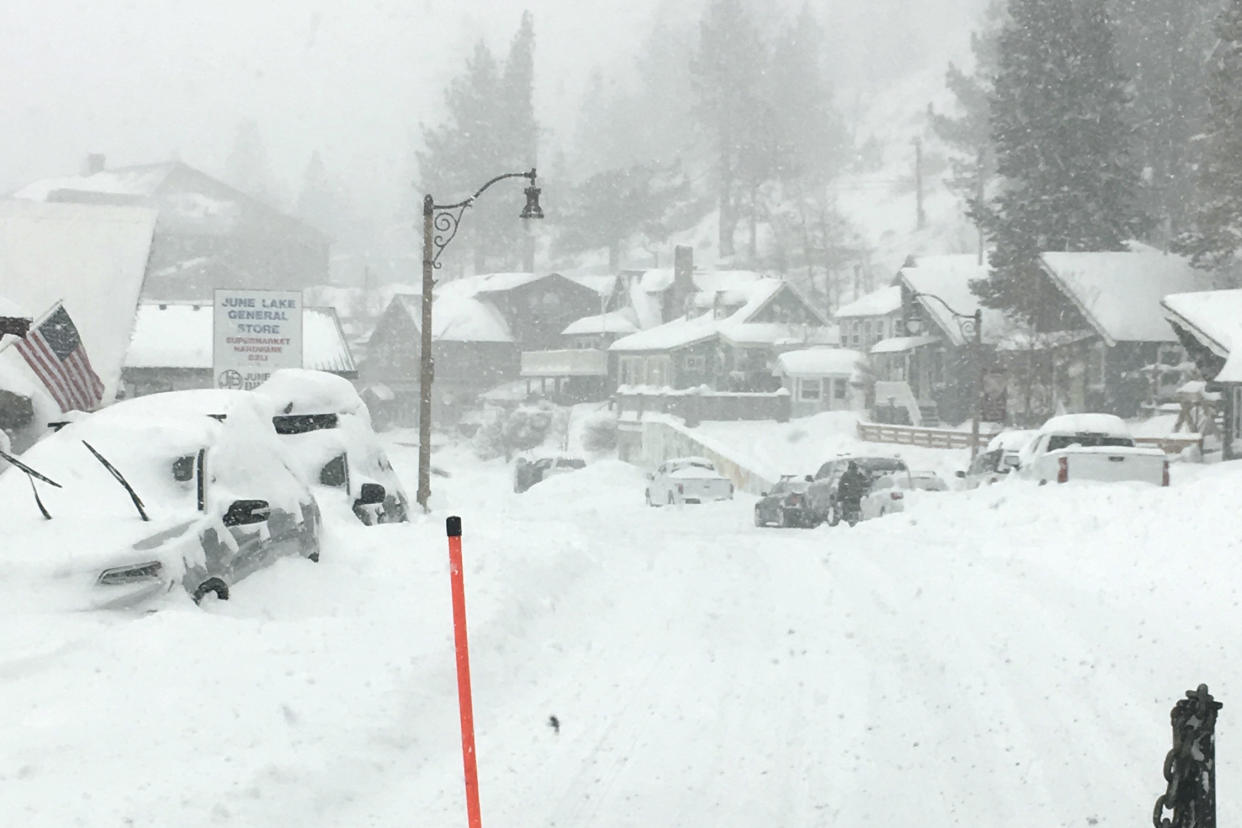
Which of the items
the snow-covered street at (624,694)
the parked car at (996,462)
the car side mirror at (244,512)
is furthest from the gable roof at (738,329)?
the car side mirror at (244,512)

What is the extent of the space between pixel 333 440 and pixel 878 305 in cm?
5363

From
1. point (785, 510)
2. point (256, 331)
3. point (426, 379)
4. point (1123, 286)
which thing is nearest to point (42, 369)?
point (256, 331)

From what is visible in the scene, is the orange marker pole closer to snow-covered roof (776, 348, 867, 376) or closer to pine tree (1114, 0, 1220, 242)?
snow-covered roof (776, 348, 867, 376)

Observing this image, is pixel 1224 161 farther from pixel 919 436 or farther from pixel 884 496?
pixel 884 496

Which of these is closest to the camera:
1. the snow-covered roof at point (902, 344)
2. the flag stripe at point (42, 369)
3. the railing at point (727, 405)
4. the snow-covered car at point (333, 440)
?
the snow-covered car at point (333, 440)

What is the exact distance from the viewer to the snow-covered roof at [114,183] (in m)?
102

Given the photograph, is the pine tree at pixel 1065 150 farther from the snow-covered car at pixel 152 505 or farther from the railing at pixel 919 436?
the snow-covered car at pixel 152 505

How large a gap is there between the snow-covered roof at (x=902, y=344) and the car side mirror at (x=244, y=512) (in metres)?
52.6

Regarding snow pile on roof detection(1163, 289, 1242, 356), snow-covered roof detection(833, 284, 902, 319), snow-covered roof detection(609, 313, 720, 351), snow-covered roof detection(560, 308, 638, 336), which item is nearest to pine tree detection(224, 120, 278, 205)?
snow-covered roof detection(560, 308, 638, 336)

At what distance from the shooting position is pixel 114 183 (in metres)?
106

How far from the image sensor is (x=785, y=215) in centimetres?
10262

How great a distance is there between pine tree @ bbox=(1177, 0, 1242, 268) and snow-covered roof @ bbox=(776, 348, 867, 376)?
2089 centimetres

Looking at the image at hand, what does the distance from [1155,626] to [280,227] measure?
328 ft

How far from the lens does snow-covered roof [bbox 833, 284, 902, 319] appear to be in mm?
66125
